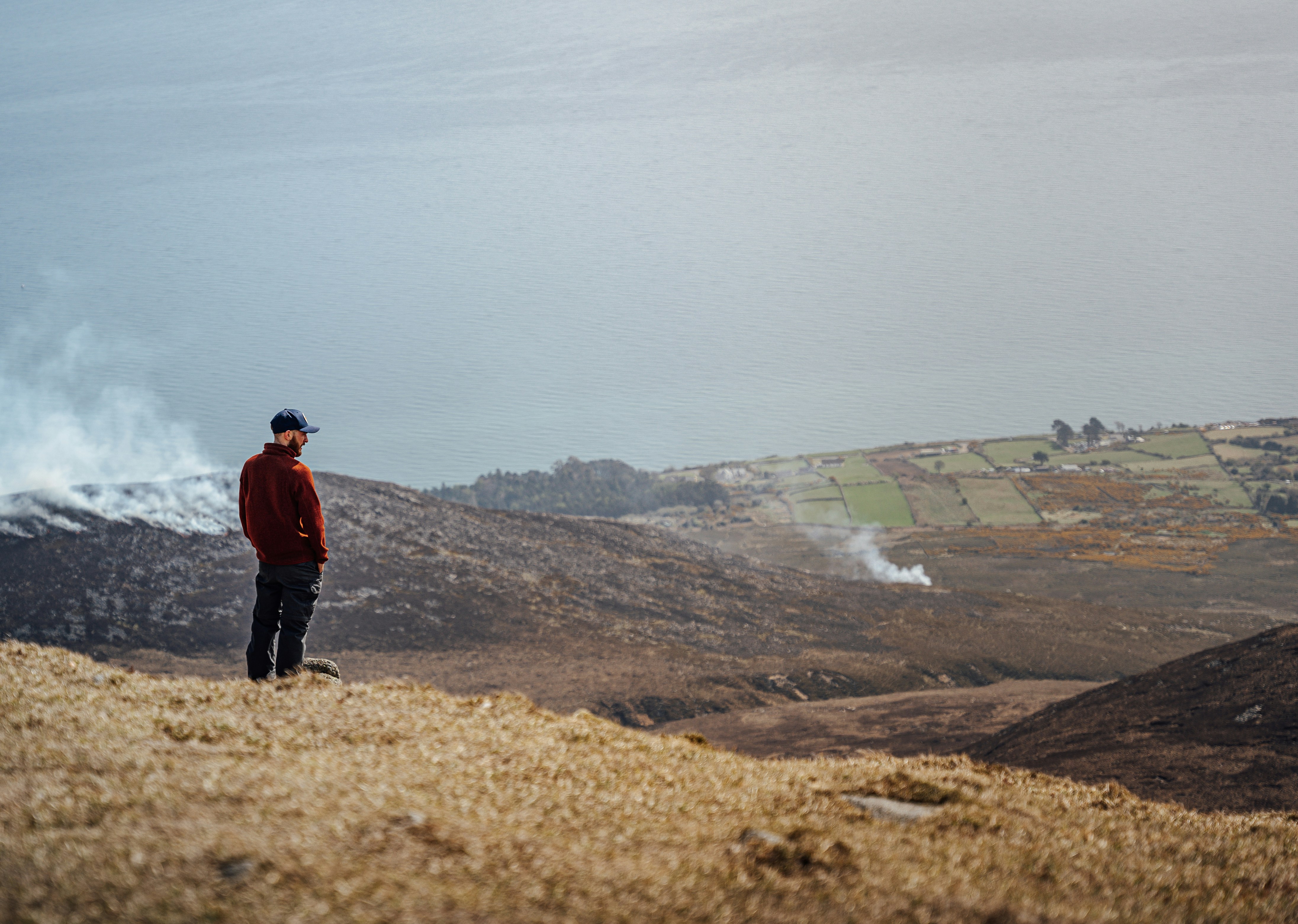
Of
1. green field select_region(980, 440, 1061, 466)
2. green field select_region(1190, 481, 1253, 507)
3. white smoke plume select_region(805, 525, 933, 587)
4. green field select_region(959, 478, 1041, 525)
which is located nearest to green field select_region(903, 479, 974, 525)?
green field select_region(959, 478, 1041, 525)

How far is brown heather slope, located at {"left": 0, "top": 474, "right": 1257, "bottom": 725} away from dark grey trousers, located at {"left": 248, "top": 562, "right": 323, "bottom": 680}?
2077cm

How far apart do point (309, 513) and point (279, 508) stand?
29 cm

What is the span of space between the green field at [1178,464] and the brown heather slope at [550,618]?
69.3 m

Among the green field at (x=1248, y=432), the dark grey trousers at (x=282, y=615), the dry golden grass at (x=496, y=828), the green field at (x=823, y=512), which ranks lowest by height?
the dry golden grass at (x=496, y=828)

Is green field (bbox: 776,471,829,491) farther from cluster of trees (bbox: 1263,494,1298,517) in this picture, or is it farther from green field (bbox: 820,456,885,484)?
cluster of trees (bbox: 1263,494,1298,517)

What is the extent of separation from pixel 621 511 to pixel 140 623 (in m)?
86.9

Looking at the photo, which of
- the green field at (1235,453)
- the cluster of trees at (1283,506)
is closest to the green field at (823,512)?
the cluster of trees at (1283,506)

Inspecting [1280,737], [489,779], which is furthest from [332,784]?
[1280,737]

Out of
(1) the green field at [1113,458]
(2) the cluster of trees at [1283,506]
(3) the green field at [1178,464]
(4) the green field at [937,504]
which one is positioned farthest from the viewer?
(1) the green field at [1113,458]

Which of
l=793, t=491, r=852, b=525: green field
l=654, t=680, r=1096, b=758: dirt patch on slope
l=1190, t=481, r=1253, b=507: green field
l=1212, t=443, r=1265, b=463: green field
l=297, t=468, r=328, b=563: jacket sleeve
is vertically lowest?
l=654, t=680, r=1096, b=758: dirt patch on slope

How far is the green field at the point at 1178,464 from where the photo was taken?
117062mm

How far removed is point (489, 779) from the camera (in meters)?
6.88

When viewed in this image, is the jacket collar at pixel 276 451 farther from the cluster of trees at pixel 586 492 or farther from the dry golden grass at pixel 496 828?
the cluster of trees at pixel 586 492

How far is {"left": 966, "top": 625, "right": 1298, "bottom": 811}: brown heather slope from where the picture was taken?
17.3 m
